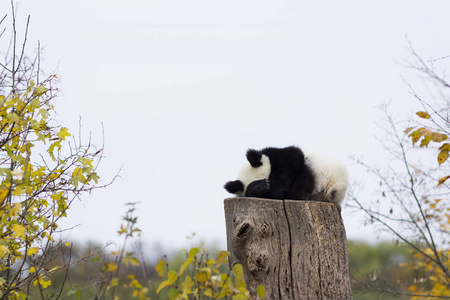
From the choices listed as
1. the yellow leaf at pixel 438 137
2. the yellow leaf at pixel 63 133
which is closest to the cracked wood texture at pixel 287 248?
the yellow leaf at pixel 438 137

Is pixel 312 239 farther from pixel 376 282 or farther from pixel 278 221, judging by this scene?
pixel 376 282

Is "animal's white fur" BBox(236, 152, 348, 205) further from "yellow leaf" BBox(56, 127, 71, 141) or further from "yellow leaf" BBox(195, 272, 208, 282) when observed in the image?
"yellow leaf" BBox(195, 272, 208, 282)

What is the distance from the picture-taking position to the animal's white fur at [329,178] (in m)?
4.51

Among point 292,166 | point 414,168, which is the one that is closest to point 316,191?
point 292,166

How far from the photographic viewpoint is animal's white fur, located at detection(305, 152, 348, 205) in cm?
451

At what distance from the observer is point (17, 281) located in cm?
350

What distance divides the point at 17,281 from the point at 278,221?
191cm

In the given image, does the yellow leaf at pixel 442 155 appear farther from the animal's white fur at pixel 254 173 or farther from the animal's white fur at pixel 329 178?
the animal's white fur at pixel 254 173

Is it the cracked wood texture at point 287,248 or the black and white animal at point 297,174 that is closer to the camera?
the cracked wood texture at point 287,248

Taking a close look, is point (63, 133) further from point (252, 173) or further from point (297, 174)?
point (297, 174)

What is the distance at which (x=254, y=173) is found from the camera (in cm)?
463

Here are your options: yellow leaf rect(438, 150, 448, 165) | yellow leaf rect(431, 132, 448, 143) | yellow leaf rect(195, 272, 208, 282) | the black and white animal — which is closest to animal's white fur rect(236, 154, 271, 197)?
the black and white animal

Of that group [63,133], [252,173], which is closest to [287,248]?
[252,173]

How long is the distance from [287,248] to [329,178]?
123 centimetres
